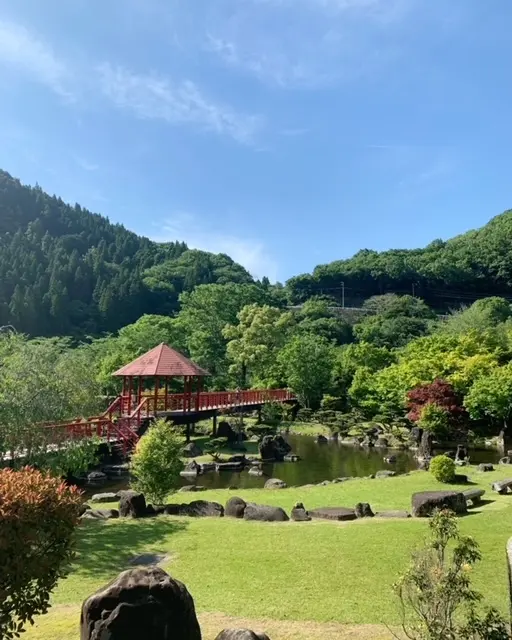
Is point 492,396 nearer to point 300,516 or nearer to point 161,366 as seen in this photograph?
point 161,366

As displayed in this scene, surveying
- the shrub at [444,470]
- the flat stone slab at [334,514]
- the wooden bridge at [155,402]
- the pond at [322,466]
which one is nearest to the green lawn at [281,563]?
the flat stone slab at [334,514]

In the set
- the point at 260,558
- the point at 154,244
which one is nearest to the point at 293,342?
the point at 260,558

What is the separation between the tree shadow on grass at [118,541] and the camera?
→ 26.2ft

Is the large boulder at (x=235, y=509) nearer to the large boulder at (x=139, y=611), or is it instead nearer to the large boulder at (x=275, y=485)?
the large boulder at (x=275, y=485)

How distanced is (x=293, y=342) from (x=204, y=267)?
51.0 m

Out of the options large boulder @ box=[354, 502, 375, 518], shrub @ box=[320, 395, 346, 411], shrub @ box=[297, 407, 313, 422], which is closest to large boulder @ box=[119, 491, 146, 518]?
large boulder @ box=[354, 502, 375, 518]

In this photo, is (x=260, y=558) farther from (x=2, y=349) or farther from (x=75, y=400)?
(x=2, y=349)

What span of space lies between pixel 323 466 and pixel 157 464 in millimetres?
9627

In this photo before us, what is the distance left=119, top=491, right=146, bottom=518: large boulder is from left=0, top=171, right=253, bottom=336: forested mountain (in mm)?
51999

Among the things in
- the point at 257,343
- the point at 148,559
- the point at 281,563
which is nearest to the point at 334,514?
the point at 281,563

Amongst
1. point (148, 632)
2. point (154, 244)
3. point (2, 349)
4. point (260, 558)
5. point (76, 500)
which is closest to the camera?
point (148, 632)

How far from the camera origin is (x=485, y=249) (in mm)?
77125

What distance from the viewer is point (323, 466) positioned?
1995 cm

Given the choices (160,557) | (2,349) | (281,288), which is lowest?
(160,557)
